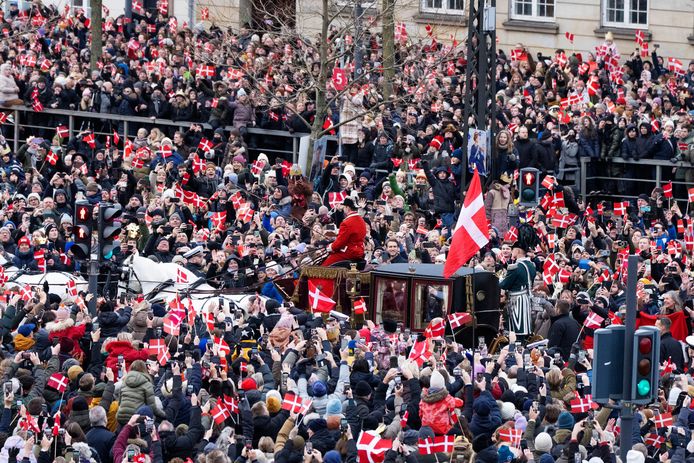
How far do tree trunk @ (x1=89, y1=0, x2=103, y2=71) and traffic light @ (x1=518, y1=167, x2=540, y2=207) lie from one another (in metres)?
11.3

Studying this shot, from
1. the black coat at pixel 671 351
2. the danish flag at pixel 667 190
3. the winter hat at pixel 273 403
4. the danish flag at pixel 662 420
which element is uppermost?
the danish flag at pixel 667 190

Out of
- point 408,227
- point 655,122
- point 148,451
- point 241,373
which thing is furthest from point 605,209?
point 148,451

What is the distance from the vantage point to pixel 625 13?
50.7 metres

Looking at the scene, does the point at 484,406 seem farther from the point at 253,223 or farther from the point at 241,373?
the point at 253,223

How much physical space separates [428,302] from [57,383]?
20.3ft

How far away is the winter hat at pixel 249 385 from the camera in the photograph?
76.7ft

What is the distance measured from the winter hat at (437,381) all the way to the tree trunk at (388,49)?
61.5 ft

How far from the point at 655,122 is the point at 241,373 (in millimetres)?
16536

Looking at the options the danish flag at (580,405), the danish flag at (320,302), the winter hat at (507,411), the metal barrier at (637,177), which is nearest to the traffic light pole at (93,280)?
the danish flag at (320,302)

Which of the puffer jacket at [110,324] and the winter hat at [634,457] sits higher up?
the puffer jacket at [110,324]

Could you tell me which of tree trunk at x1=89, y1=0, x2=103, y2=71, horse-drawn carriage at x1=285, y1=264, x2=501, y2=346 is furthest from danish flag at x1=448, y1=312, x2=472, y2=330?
tree trunk at x1=89, y1=0, x2=103, y2=71

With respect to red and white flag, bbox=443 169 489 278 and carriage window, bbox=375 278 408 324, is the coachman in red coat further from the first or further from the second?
red and white flag, bbox=443 169 489 278

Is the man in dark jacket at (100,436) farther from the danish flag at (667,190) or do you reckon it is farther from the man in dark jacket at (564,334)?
the danish flag at (667,190)

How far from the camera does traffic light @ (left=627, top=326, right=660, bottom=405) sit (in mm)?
19156
